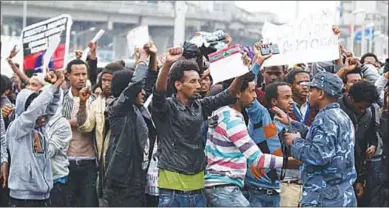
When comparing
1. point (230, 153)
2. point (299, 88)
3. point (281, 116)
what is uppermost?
point (299, 88)

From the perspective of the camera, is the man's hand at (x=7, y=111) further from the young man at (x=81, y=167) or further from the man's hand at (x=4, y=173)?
the man's hand at (x=4, y=173)

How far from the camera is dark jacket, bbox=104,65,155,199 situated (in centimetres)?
700

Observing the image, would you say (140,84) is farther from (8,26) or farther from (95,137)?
(8,26)

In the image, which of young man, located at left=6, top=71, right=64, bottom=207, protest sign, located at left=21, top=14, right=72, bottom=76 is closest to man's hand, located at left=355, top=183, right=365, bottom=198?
young man, located at left=6, top=71, right=64, bottom=207

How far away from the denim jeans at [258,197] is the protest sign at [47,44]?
10.6 feet

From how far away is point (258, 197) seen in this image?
6789 millimetres

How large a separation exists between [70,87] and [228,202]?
118 inches

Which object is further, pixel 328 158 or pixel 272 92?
pixel 272 92

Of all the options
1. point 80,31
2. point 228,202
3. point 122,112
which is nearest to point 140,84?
point 122,112

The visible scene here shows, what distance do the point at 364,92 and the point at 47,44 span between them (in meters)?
3.88

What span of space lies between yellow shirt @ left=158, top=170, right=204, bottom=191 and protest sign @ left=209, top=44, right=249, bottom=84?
75 centimetres

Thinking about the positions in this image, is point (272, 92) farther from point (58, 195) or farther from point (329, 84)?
point (58, 195)

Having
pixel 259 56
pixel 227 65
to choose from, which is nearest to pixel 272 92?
pixel 259 56

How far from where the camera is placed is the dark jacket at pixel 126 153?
700 centimetres
